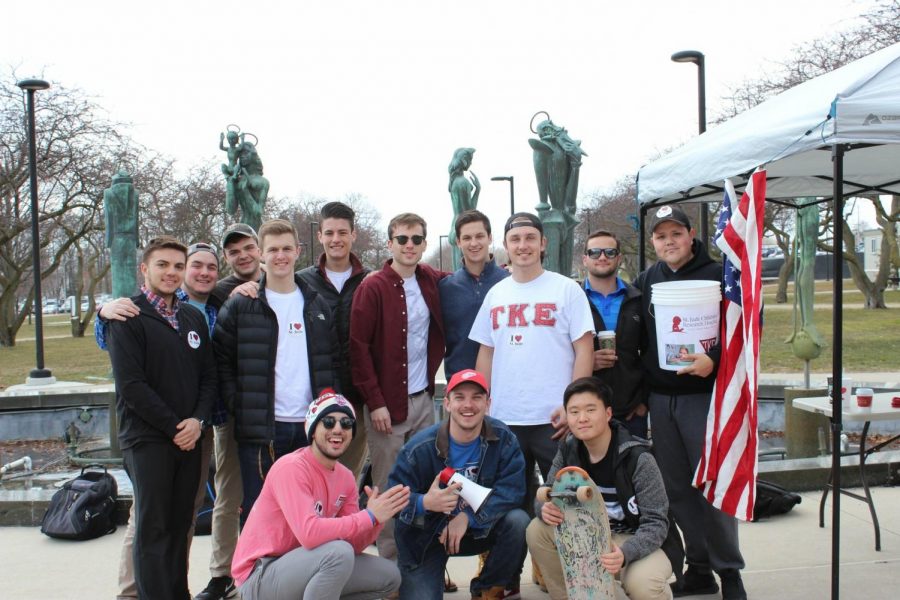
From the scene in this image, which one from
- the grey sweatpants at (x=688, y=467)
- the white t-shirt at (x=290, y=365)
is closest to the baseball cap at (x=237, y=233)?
the white t-shirt at (x=290, y=365)

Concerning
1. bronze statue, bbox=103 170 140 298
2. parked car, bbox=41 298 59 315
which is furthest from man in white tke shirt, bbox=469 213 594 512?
parked car, bbox=41 298 59 315

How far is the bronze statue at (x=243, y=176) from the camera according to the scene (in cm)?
1647

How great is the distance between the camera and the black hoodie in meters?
4.00

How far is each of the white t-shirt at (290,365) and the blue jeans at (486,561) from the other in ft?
3.37

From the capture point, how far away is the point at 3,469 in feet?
24.7

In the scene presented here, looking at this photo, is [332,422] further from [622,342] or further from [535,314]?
[622,342]

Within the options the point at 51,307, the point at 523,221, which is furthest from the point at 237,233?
the point at 51,307

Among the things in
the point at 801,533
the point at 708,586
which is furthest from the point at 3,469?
the point at 801,533

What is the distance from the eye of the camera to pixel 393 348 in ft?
13.9

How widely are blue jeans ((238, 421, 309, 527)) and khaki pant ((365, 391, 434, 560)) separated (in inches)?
18.5

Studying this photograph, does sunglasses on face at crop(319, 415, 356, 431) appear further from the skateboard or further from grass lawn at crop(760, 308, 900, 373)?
grass lawn at crop(760, 308, 900, 373)

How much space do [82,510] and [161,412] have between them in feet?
7.33

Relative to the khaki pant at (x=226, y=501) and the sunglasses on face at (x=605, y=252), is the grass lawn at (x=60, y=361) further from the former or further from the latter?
the sunglasses on face at (x=605, y=252)

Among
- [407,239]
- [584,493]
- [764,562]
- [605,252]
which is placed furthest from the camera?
[764,562]
